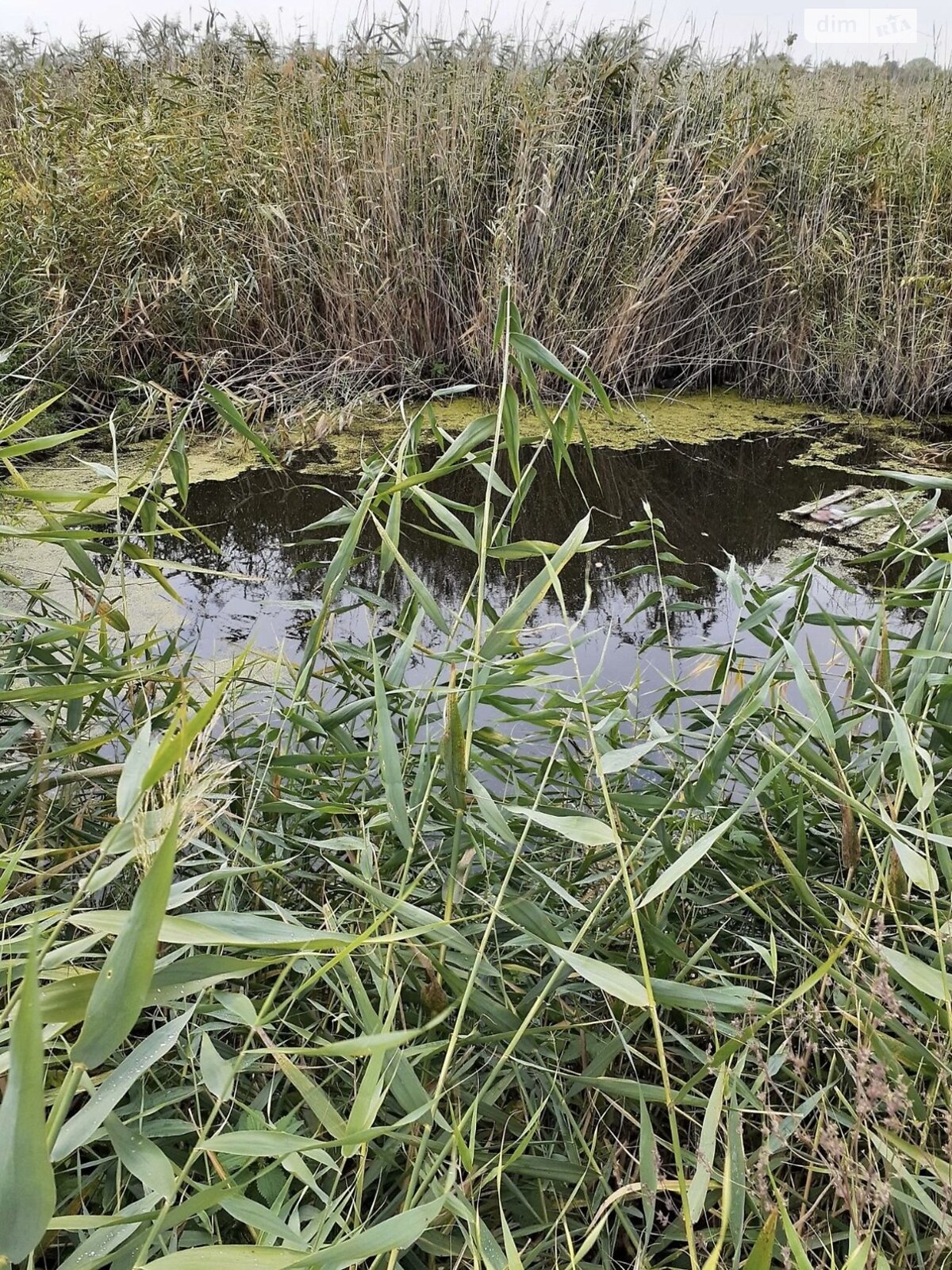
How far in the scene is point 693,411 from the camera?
3.22 m

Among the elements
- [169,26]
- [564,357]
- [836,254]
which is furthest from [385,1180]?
[169,26]

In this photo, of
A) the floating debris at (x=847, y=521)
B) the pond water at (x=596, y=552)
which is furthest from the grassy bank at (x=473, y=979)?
the floating debris at (x=847, y=521)

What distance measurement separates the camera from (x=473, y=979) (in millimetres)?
478

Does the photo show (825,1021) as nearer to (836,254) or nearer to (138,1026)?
(138,1026)

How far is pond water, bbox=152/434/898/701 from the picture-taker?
1.73 m

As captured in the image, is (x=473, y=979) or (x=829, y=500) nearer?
(x=473, y=979)

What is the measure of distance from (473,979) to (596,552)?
1785 millimetres

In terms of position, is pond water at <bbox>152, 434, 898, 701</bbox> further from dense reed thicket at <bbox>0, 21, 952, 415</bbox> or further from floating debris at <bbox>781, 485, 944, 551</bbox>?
dense reed thicket at <bbox>0, 21, 952, 415</bbox>

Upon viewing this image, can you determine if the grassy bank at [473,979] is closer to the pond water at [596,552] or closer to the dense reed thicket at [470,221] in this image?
the pond water at [596,552]

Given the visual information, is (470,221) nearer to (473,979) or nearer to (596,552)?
(596,552)

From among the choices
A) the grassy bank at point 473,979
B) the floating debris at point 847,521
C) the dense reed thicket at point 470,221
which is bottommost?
the floating debris at point 847,521

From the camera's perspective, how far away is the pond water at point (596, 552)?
1.73 m

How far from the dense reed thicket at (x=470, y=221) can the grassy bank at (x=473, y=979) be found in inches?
90.0

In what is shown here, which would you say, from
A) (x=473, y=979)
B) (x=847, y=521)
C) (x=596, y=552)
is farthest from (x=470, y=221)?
(x=473, y=979)
